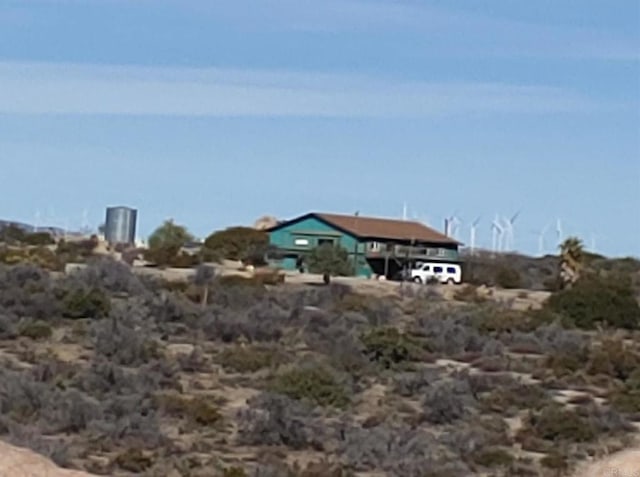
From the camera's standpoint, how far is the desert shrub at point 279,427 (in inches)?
947

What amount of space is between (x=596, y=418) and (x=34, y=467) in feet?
64.1

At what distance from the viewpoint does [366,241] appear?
80188mm

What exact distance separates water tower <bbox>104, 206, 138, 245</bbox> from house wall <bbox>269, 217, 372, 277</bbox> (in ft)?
45.4

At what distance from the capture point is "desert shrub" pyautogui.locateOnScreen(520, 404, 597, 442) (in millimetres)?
26125

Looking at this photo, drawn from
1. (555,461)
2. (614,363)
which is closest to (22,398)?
(555,461)

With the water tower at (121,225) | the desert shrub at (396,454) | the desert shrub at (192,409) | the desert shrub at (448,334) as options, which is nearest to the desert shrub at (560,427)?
the desert shrub at (396,454)

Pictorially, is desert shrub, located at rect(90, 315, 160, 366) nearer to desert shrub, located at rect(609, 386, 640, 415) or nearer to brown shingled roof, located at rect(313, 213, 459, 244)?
desert shrub, located at rect(609, 386, 640, 415)

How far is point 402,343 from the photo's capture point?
35250 millimetres

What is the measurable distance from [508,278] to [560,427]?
50272 mm

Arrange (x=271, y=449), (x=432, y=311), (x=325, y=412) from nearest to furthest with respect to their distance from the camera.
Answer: (x=271, y=449)
(x=325, y=412)
(x=432, y=311)

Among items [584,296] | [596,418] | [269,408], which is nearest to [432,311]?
[584,296]

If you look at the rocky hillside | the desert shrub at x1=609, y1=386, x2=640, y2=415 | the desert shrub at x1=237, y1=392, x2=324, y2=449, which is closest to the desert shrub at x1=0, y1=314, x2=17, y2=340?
the rocky hillside

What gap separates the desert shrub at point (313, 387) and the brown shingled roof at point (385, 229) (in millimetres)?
50941

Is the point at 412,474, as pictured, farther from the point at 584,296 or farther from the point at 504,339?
the point at 584,296
